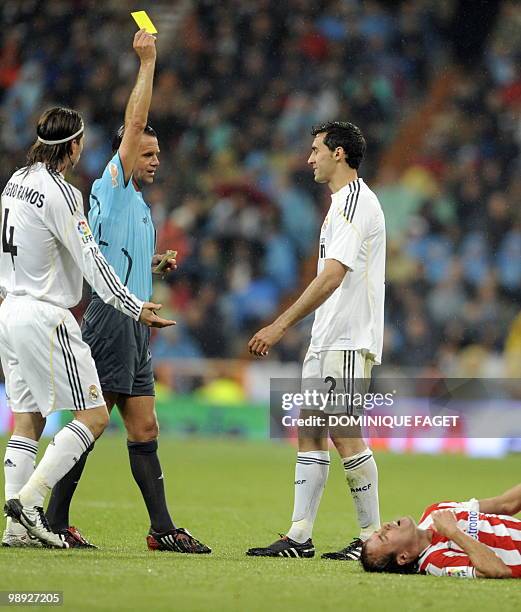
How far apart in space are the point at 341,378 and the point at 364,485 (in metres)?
0.62

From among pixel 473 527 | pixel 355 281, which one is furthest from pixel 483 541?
pixel 355 281

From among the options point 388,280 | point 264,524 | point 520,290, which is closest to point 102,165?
point 388,280

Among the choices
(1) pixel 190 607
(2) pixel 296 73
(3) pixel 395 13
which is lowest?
(1) pixel 190 607

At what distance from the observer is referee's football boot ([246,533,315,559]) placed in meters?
6.88

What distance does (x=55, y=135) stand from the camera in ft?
21.2

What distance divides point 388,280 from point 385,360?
56.8 inches

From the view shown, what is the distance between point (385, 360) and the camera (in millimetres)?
18375

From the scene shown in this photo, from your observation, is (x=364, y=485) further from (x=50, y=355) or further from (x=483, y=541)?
(x=50, y=355)

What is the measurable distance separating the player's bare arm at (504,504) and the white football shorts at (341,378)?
0.95 metres

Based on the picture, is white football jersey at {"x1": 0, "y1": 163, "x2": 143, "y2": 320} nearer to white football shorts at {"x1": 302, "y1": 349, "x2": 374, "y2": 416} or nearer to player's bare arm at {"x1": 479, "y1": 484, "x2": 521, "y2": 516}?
white football shorts at {"x1": 302, "y1": 349, "x2": 374, "y2": 416}

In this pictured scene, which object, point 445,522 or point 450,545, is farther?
point 450,545

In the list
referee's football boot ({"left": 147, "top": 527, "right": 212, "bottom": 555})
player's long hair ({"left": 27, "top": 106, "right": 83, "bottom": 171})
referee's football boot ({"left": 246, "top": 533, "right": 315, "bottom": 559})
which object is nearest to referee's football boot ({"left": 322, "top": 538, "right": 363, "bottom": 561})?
referee's football boot ({"left": 246, "top": 533, "right": 315, "bottom": 559})

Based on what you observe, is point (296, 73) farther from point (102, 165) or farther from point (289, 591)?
point (289, 591)

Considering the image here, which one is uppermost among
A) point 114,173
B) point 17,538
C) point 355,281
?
point 114,173
